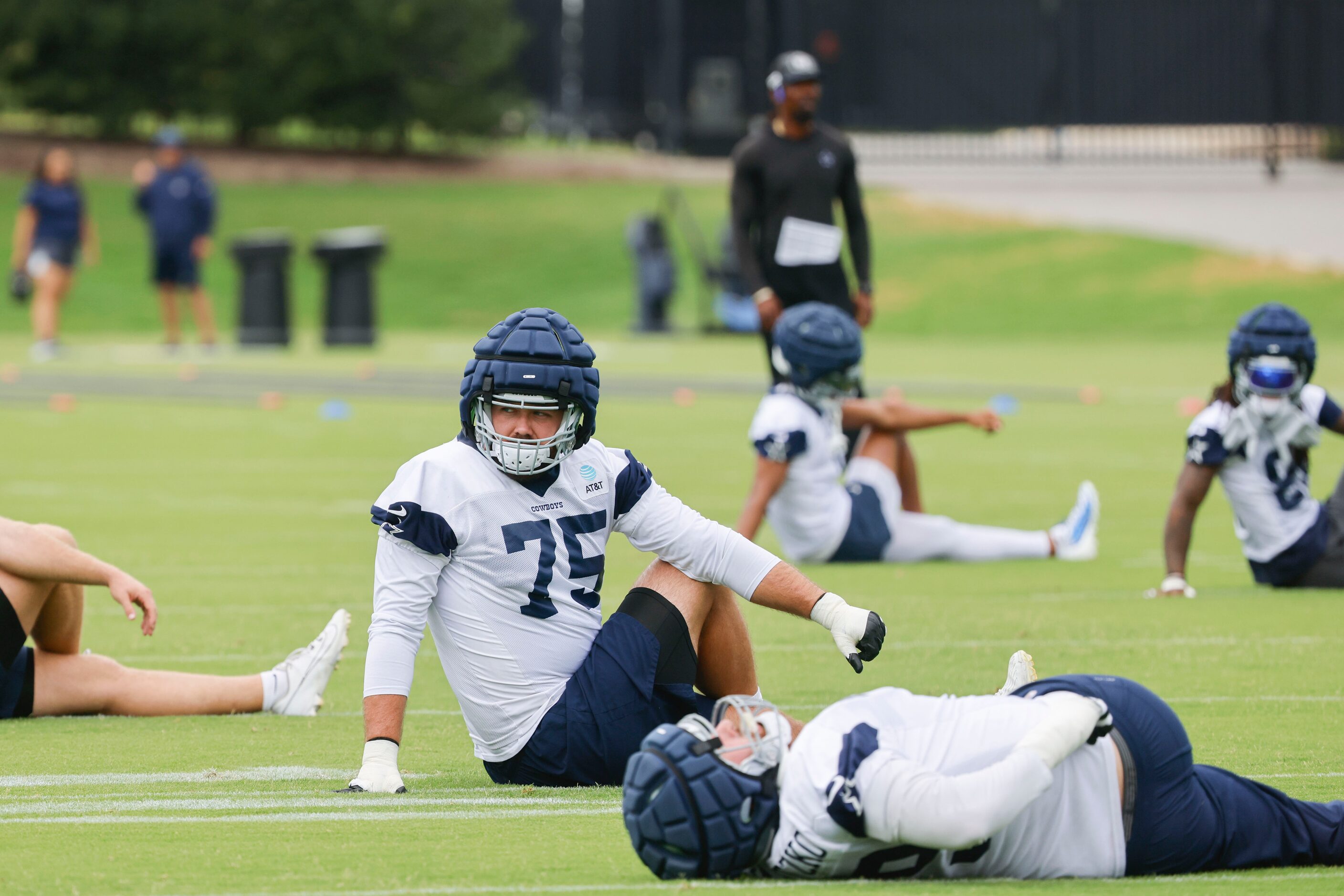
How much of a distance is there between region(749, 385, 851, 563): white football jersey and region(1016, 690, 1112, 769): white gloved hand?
5.43 metres

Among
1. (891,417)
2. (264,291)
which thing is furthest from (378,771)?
(264,291)

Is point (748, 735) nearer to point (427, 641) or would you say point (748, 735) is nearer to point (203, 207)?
point (427, 641)

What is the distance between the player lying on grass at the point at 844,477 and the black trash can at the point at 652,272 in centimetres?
2038

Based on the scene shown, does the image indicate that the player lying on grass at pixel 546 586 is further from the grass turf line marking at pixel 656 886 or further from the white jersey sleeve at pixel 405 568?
the grass turf line marking at pixel 656 886

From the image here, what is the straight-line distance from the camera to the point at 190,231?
24078mm

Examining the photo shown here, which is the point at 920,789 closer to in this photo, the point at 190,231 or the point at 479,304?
the point at 190,231

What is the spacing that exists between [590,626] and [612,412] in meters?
12.7

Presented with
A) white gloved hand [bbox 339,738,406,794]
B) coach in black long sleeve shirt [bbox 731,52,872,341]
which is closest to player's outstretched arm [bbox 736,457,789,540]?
coach in black long sleeve shirt [bbox 731,52,872,341]

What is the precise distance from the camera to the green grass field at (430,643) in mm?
4527

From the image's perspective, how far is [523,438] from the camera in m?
5.13

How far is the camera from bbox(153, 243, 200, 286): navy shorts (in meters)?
24.2

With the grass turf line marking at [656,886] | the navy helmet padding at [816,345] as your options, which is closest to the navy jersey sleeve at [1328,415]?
the navy helmet padding at [816,345]

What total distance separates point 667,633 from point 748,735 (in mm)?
1193

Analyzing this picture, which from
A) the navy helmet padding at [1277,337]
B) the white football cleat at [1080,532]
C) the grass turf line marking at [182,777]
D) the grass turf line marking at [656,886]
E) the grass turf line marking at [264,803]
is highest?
the navy helmet padding at [1277,337]
